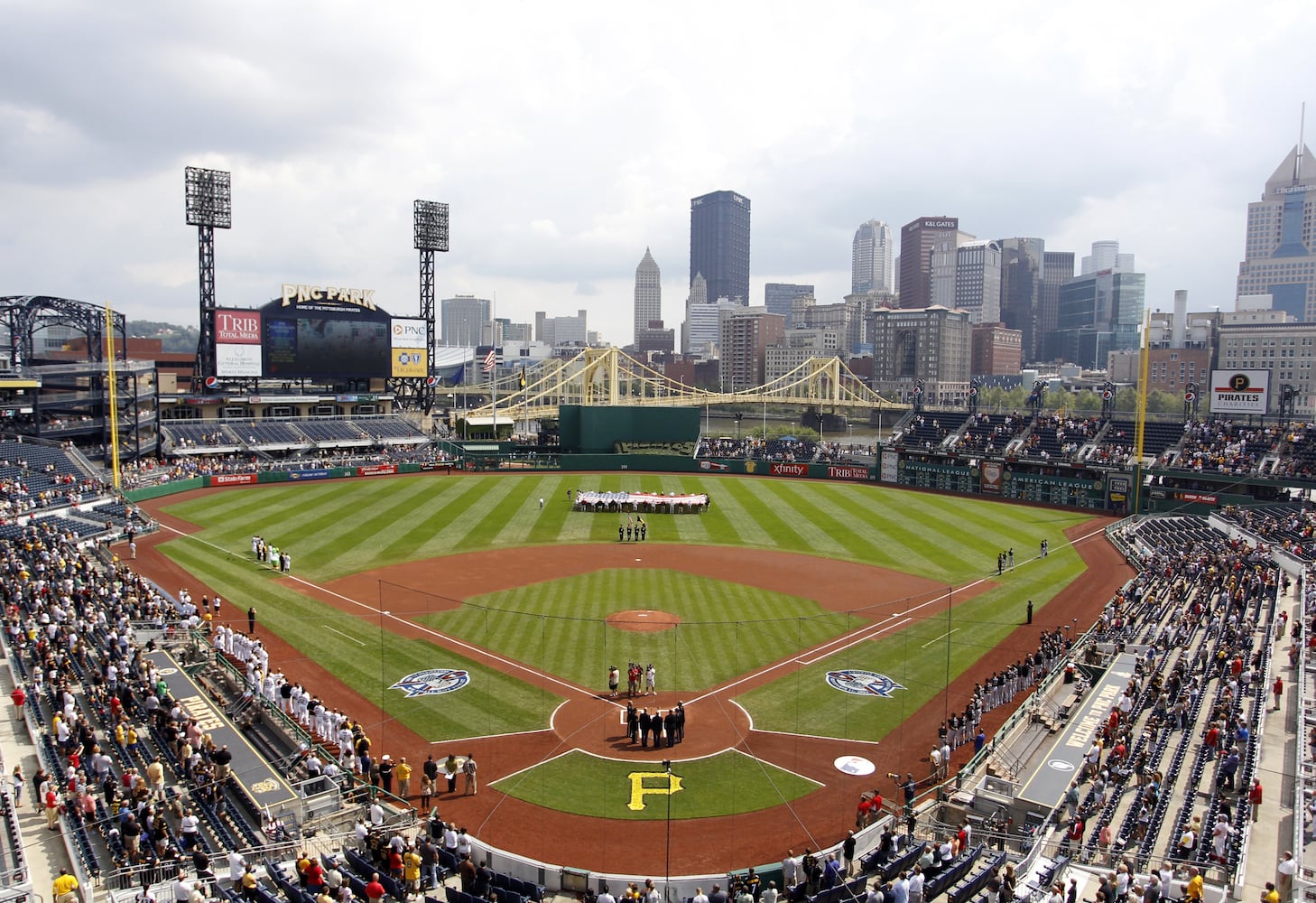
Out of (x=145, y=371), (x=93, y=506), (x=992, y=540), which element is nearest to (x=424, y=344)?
(x=145, y=371)

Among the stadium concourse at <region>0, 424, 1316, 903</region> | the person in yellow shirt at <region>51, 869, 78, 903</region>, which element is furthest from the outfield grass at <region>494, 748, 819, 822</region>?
the person in yellow shirt at <region>51, 869, 78, 903</region>

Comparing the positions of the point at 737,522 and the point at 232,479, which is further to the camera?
the point at 232,479

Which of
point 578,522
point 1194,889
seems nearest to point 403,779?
point 1194,889

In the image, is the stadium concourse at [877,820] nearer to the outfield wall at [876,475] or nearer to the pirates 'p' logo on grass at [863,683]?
the pirates 'p' logo on grass at [863,683]

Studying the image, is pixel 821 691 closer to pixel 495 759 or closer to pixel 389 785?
pixel 495 759

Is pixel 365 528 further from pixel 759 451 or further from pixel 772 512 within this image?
pixel 759 451

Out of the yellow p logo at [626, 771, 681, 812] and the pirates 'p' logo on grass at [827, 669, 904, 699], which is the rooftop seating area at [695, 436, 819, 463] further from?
the yellow p logo at [626, 771, 681, 812]

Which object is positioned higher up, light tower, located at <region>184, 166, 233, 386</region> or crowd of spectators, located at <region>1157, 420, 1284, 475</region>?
light tower, located at <region>184, 166, 233, 386</region>
